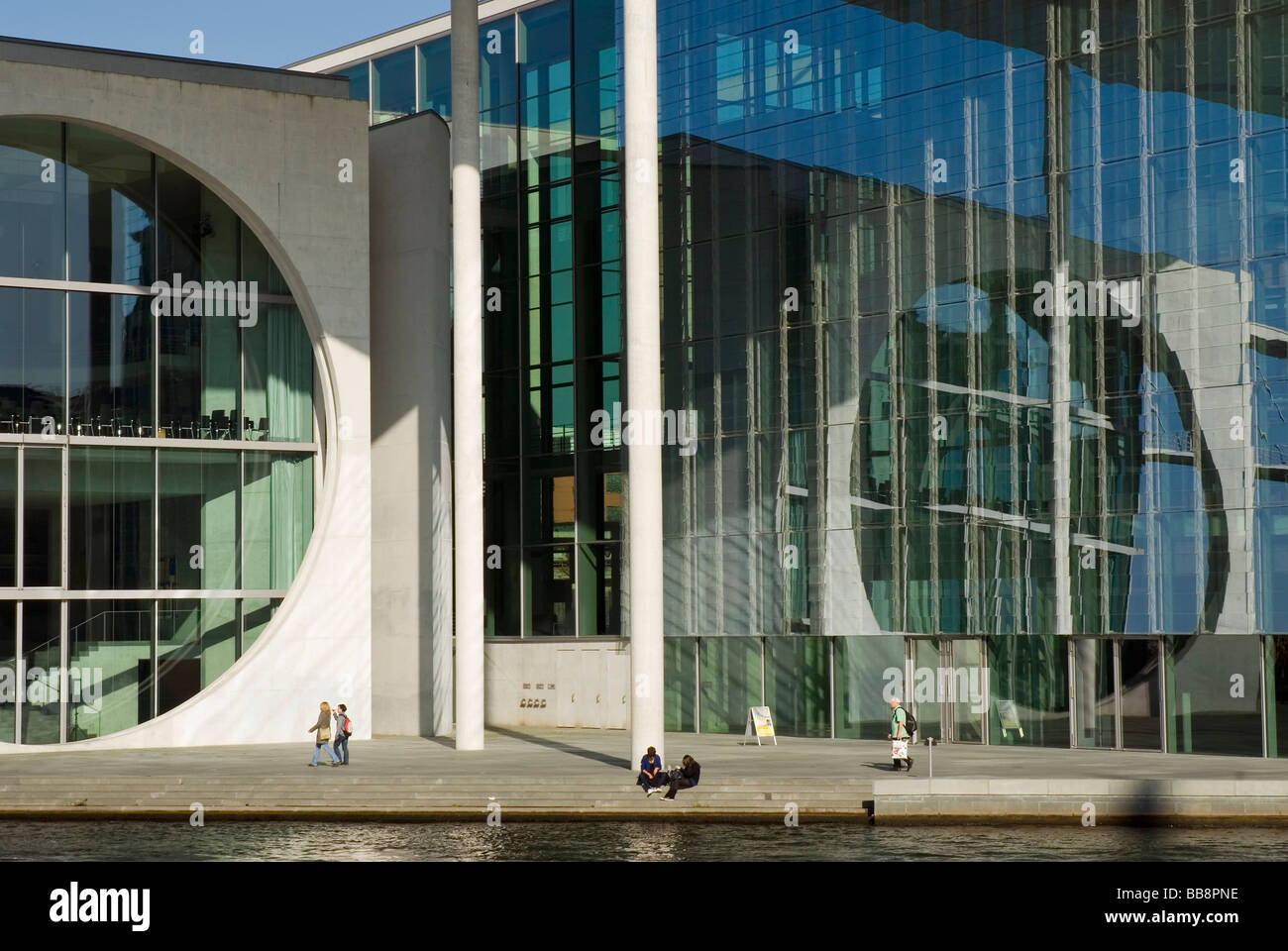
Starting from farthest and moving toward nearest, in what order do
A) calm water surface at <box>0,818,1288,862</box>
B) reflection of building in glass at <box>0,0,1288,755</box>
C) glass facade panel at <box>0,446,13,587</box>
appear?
glass facade panel at <box>0,446,13,587</box>
reflection of building in glass at <box>0,0,1288,755</box>
calm water surface at <box>0,818,1288,862</box>

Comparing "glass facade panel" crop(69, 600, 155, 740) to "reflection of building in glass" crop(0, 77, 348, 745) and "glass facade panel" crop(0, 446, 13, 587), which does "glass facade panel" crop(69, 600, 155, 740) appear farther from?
"glass facade panel" crop(0, 446, 13, 587)

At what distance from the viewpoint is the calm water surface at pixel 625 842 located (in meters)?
19.2

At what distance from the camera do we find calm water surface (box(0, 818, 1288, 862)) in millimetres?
19203

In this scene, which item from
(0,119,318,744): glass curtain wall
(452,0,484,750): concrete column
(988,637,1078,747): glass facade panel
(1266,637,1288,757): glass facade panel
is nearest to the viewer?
(1266,637,1288,757): glass facade panel

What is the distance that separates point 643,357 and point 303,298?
1253cm

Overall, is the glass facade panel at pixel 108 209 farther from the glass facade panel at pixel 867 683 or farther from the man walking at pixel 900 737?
the man walking at pixel 900 737

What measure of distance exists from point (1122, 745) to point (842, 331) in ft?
33.1

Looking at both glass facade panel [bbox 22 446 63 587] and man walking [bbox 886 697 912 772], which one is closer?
man walking [bbox 886 697 912 772]

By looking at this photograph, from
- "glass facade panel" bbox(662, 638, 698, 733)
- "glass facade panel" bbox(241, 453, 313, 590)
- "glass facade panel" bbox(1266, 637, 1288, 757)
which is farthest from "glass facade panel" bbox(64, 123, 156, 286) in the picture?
"glass facade panel" bbox(1266, 637, 1288, 757)

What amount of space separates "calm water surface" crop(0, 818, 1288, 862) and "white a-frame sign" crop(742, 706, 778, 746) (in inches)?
438

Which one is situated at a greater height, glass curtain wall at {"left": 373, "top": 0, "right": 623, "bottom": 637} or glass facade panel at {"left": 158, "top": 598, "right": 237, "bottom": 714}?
glass curtain wall at {"left": 373, "top": 0, "right": 623, "bottom": 637}

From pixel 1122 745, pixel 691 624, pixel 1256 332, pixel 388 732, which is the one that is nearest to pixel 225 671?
pixel 388 732
